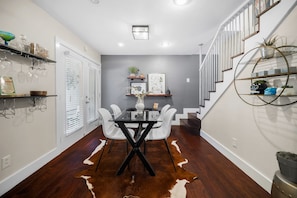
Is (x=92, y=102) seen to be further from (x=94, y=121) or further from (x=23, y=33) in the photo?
(x=23, y=33)

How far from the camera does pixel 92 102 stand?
4.34 m

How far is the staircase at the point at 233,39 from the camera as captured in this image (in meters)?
1.67

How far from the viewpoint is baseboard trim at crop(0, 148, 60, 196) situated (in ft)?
5.37

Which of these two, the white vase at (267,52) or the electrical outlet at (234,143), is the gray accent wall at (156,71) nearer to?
the electrical outlet at (234,143)

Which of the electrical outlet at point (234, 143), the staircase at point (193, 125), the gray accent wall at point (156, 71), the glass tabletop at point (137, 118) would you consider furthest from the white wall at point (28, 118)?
the staircase at point (193, 125)

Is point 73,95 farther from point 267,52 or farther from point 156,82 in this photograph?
point 267,52

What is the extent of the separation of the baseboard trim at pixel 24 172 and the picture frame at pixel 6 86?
100 centimetres

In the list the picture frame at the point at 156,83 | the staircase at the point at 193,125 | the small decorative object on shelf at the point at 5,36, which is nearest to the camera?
the small decorative object on shelf at the point at 5,36

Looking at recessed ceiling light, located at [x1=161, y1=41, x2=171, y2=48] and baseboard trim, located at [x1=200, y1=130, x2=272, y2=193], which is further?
recessed ceiling light, located at [x1=161, y1=41, x2=171, y2=48]

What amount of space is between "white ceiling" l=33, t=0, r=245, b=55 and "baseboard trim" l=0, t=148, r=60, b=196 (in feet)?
Result: 7.67

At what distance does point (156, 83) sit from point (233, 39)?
2550mm

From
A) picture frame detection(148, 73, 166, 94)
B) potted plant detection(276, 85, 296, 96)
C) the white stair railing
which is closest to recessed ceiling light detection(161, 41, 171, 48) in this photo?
the white stair railing

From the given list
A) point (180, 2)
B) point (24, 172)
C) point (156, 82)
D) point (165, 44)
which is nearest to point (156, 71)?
point (156, 82)

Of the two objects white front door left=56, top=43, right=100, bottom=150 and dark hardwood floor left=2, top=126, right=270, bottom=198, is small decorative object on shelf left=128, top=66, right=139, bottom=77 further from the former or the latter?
dark hardwood floor left=2, top=126, right=270, bottom=198
